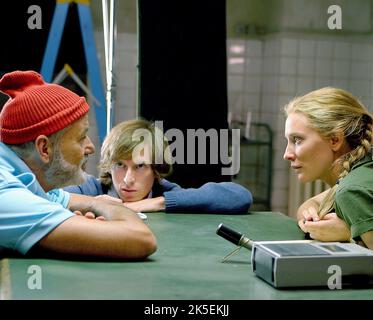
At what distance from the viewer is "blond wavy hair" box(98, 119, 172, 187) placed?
185cm

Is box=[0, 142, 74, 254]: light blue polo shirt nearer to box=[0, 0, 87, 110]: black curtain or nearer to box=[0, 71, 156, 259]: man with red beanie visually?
box=[0, 71, 156, 259]: man with red beanie

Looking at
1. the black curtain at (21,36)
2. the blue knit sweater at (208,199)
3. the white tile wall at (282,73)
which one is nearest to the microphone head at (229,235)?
the blue knit sweater at (208,199)

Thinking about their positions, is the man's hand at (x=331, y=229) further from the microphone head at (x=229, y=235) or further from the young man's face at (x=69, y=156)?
the young man's face at (x=69, y=156)

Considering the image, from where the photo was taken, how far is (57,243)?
1.05 metres

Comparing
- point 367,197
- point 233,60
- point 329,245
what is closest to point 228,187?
point 367,197

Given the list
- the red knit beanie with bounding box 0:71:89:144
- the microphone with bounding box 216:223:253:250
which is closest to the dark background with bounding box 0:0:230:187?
the red knit beanie with bounding box 0:71:89:144

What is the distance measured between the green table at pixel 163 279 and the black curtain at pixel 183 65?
3.29 ft

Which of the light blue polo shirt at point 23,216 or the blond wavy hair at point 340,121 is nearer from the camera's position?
the light blue polo shirt at point 23,216

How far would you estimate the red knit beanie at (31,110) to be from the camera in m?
1.19

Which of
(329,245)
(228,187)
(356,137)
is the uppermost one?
(356,137)

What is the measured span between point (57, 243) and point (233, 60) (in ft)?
10.3

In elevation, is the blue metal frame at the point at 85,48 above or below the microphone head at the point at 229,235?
above

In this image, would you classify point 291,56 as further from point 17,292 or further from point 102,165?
point 17,292

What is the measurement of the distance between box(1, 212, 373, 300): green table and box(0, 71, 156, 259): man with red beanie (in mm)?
33
